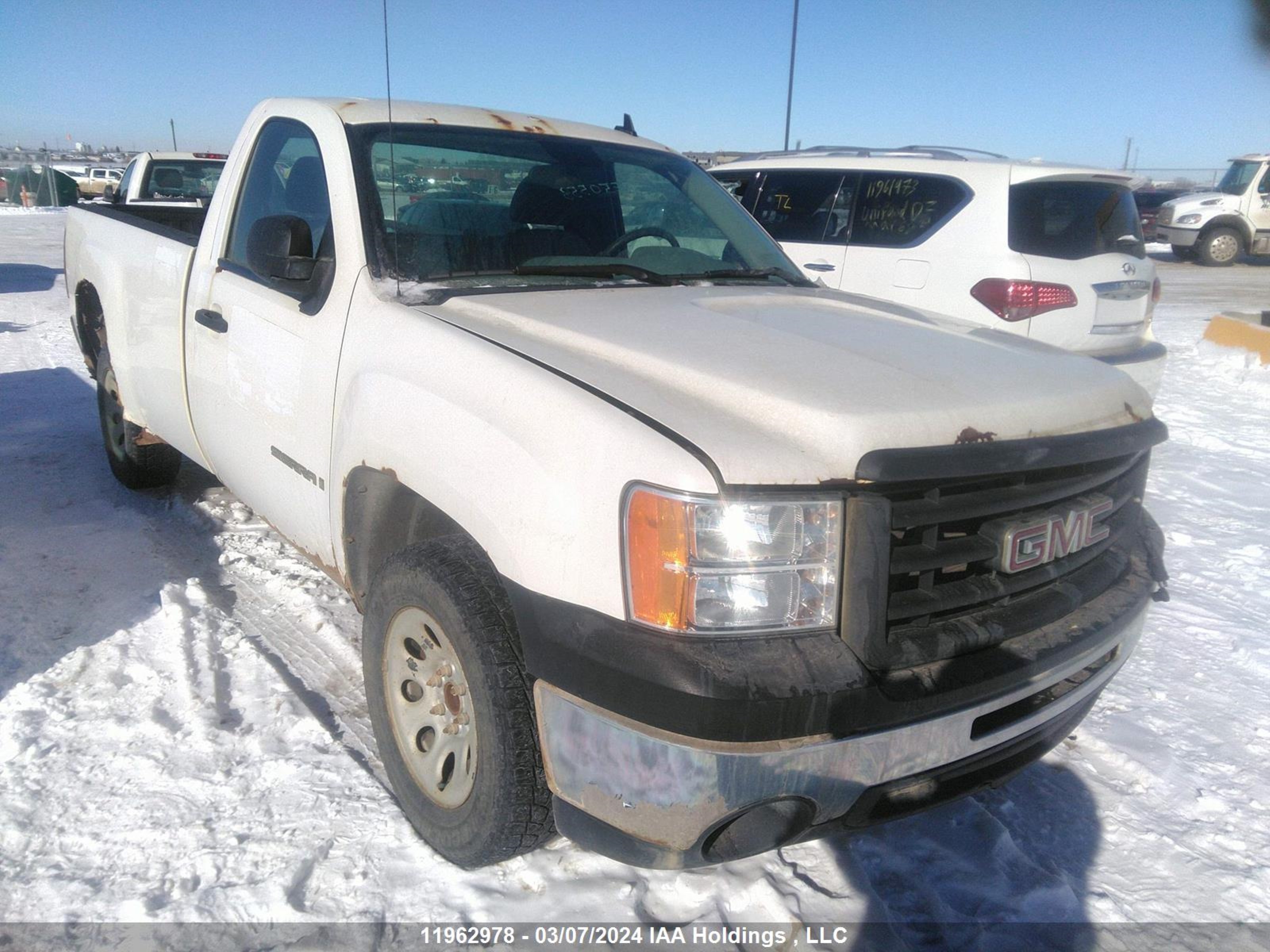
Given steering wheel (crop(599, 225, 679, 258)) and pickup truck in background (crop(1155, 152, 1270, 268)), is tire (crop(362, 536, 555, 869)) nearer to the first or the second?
steering wheel (crop(599, 225, 679, 258))

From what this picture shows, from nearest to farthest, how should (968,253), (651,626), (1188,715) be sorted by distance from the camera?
1. (651,626)
2. (1188,715)
3. (968,253)

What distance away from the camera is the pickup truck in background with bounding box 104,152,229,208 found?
10.6m

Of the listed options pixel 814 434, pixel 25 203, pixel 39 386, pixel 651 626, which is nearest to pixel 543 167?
pixel 814 434

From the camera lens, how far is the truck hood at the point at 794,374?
6.13 feet

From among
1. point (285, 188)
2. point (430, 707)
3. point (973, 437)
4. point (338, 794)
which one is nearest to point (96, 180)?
point (285, 188)

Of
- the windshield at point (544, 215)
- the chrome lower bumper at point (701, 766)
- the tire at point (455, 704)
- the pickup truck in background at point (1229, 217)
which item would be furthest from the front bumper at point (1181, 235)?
the tire at point (455, 704)

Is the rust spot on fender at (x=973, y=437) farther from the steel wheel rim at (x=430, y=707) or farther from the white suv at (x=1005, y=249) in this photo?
the white suv at (x=1005, y=249)

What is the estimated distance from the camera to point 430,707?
2.43 m

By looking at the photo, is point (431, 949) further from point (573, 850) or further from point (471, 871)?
point (573, 850)

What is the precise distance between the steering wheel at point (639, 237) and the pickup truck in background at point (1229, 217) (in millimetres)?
21138

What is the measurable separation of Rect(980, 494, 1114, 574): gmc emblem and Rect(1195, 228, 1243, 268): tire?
861 inches

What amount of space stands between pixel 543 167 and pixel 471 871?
2.27 metres

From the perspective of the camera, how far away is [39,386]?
7.17m

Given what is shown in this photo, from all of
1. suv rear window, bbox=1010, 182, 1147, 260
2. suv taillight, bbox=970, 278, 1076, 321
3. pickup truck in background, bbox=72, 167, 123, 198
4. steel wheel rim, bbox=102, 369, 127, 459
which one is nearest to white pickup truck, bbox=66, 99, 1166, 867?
steel wheel rim, bbox=102, 369, 127, 459
